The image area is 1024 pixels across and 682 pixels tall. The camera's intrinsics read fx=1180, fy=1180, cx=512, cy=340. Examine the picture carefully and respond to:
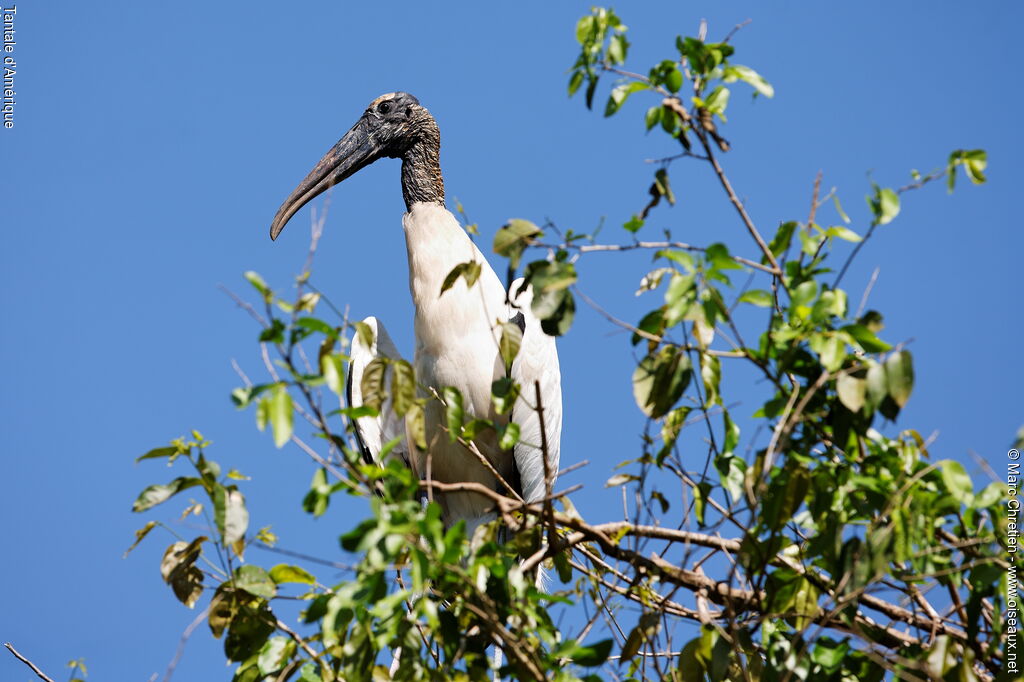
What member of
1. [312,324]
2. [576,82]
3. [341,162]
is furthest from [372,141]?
[312,324]

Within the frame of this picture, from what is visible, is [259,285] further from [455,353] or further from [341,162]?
[341,162]

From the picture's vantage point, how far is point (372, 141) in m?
5.50

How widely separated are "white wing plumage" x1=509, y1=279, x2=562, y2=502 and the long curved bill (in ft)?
3.97

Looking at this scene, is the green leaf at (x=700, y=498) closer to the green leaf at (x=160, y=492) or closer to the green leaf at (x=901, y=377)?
the green leaf at (x=901, y=377)

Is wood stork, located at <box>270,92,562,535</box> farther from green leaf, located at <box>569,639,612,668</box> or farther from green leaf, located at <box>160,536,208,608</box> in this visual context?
green leaf, located at <box>569,639,612,668</box>

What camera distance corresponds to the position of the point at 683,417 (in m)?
2.67

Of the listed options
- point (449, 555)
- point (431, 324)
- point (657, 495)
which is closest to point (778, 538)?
point (657, 495)

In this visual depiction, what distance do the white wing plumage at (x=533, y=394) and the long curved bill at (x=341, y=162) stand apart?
3.97 ft

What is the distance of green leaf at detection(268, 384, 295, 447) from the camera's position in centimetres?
205

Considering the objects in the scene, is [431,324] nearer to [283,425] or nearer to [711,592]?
[711,592]

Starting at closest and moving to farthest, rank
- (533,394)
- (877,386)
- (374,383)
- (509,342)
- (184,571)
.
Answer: (877,386) < (374,383) < (509,342) < (184,571) < (533,394)

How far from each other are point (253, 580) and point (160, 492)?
285 mm

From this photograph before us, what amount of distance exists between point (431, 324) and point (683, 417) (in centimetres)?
204

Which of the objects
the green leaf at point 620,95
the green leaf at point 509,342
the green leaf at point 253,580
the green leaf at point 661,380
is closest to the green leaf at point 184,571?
the green leaf at point 253,580
